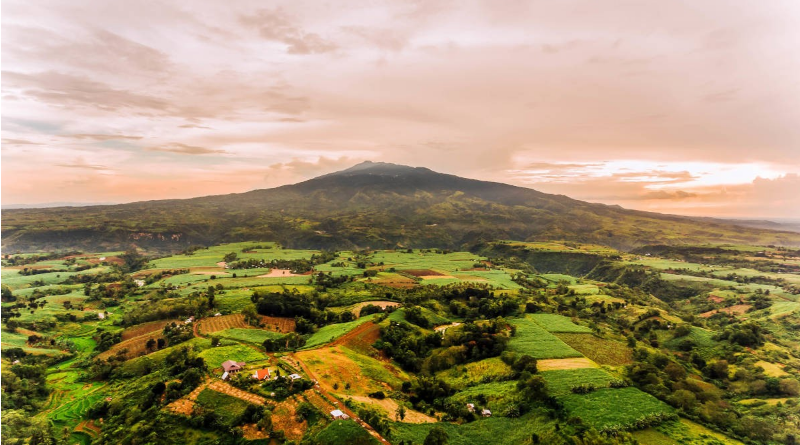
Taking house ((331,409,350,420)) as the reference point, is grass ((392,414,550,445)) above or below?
below

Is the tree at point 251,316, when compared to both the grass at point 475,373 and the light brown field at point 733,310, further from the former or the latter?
the light brown field at point 733,310

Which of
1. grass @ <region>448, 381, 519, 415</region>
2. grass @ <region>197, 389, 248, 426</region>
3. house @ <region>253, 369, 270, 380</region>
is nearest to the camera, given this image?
grass @ <region>197, 389, 248, 426</region>

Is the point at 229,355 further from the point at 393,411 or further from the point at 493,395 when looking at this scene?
the point at 493,395

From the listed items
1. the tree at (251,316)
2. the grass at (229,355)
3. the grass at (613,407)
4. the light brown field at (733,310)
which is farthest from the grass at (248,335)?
the light brown field at (733,310)

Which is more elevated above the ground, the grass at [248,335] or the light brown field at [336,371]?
the grass at [248,335]

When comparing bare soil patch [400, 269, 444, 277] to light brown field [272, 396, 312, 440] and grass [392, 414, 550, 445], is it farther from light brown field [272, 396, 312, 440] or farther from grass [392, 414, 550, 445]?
light brown field [272, 396, 312, 440]

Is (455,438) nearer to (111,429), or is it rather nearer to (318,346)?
(318,346)

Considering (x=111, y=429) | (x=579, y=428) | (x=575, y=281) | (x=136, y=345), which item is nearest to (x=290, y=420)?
(x=111, y=429)

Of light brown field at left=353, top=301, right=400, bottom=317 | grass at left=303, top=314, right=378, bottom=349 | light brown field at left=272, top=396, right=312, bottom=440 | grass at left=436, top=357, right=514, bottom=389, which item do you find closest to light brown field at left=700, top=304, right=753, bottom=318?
grass at left=436, top=357, right=514, bottom=389
